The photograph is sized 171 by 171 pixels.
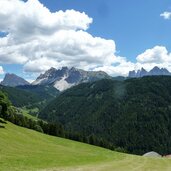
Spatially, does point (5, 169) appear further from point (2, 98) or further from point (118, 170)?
point (2, 98)

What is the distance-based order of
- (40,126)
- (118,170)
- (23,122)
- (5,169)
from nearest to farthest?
(5,169), (118,170), (23,122), (40,126)

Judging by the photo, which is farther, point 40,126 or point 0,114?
point 40,126

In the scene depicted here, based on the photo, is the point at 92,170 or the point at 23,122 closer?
the point at 92,170

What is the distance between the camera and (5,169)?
33375 mm

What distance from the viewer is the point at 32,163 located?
134 feet

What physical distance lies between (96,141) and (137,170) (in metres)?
139

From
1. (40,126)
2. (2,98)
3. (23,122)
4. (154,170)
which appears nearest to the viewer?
(154,170)

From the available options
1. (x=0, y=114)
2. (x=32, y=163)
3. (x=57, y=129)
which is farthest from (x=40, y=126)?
(x=32, y=163)

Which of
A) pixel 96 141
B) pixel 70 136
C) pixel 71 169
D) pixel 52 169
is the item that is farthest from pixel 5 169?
pixel 96 141

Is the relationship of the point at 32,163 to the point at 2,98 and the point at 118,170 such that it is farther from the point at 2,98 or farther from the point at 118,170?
the point at 2,98

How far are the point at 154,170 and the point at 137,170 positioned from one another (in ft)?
8.21

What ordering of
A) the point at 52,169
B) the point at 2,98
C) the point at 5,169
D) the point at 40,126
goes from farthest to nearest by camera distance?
the point at 40,126, the point at 2,98, the point at 52,169, the point at 5,169

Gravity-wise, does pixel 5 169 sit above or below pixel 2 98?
below

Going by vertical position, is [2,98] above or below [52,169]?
above
